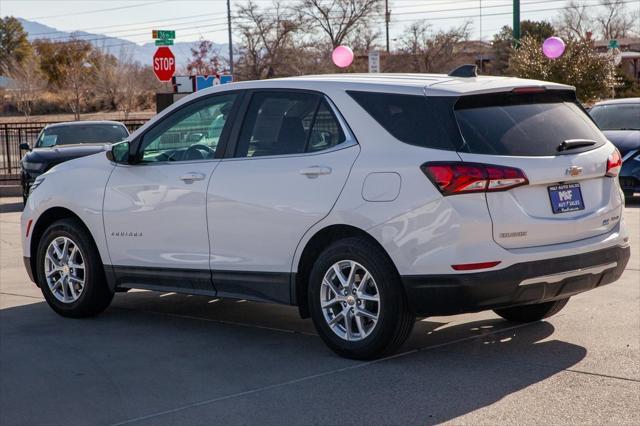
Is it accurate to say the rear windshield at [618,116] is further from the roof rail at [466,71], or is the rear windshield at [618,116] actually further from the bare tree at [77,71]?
the bare tree at [77,71]

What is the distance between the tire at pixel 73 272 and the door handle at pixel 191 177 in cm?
114

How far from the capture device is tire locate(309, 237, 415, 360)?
616cm

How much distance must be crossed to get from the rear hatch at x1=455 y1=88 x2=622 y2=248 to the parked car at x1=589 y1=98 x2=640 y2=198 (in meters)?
9.37

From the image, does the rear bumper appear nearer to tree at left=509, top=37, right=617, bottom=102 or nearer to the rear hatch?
the rear hatch

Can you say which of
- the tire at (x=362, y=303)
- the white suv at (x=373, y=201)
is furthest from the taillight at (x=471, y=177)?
the tire at (x=362, y=303)

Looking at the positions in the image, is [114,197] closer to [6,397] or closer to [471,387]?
[6,397]

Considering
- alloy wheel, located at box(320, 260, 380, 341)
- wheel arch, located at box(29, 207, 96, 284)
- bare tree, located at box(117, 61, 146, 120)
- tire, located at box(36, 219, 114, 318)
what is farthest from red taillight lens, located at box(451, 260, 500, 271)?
bare tree, located at box(117, 61, 146, 120)

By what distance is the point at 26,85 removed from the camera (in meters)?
52.9

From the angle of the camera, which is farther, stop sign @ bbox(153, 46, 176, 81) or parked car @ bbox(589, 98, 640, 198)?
stop sign @ bbox(153, 46, 176, 81)

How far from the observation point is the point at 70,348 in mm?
7070

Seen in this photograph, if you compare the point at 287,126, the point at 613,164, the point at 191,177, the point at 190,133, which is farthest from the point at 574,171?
the point at 190,133

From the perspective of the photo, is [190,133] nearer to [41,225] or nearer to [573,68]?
[41,225]

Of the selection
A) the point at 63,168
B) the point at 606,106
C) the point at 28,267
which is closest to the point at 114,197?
the point at 63,168

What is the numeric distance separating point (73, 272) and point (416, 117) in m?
3.28
